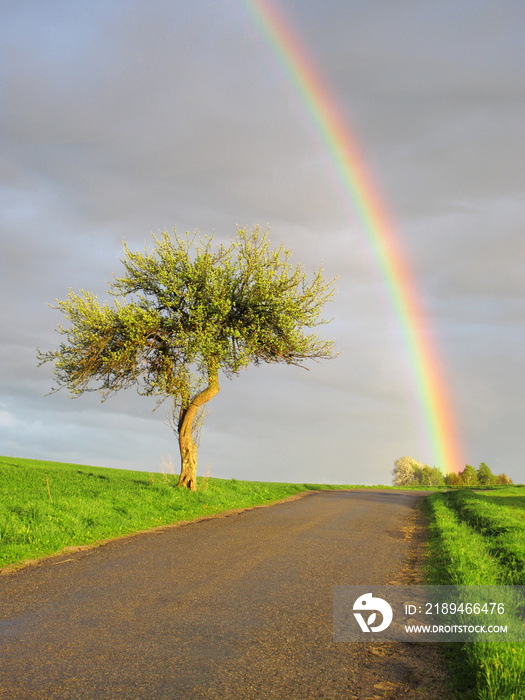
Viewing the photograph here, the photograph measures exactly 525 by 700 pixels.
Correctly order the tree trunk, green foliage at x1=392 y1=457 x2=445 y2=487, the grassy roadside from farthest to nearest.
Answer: green foliage at x1=392 y1=457 x2=445 y2=487 → the tree trunk → the grassy roadside

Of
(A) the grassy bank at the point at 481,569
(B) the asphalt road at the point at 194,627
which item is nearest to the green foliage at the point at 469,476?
(A) the grassy bank at the point at 481,569

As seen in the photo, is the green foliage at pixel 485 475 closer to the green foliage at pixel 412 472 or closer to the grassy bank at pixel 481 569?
the green foliage at pixel 412 472

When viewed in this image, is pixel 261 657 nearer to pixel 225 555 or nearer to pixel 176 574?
pixel 176 574

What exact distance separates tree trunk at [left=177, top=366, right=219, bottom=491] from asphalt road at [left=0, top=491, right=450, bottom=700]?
12389 mm

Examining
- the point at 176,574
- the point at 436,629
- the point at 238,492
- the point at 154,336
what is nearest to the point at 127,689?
the point at 436,629

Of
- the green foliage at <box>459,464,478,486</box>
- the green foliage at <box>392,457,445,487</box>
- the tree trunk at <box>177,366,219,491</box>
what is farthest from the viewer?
the green foliage at <box>392,457,445,487</box>

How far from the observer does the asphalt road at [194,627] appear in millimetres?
4820

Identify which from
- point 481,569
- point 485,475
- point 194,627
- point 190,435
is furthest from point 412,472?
point 194,627

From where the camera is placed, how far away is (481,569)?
9.23m

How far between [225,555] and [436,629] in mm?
5294

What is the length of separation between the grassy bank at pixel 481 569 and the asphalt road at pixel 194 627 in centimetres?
45

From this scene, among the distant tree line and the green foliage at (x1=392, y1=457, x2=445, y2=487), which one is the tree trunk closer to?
the distant tree line

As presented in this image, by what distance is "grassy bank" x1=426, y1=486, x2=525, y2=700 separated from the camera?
4707mm

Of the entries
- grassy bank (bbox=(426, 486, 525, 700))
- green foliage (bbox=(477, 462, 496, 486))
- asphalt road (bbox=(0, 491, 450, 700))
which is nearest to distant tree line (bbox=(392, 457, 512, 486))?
green foliage (bbox=(477, 462, 496, 486))
